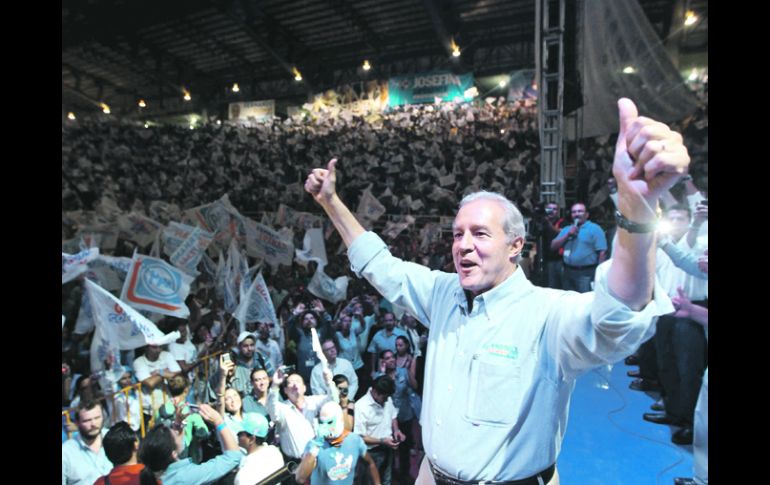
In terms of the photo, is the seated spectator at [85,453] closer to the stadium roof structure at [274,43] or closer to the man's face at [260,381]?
the man's face at [260,381]

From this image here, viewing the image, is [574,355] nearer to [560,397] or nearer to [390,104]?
[560,397]

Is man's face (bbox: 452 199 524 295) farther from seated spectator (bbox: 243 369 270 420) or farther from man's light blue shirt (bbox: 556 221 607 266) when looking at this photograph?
man's light blue shirt (bbox: 556 221 607 266)

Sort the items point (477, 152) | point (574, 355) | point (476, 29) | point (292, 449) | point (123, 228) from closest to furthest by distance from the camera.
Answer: point (574, 355) → point (292, 449) → point (123, 228) → point (477, 152) → point (476, 29)

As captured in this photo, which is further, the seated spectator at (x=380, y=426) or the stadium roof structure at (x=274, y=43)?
the stadium roof structure at (x=274, y=43)

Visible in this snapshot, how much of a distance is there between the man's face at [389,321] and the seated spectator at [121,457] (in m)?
2.94

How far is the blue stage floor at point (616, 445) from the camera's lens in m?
3.76

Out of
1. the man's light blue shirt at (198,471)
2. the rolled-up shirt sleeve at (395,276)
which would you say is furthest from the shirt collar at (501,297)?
the man's light blue shirt at (198,471)

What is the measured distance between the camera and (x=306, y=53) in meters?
18.4

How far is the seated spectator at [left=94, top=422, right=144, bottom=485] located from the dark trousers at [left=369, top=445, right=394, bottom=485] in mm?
1594

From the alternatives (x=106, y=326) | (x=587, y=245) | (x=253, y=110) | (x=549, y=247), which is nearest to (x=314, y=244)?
(x=549, y=247)

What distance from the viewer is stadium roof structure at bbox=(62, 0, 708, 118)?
14797 mm

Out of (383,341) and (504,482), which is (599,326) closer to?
(504,482)
